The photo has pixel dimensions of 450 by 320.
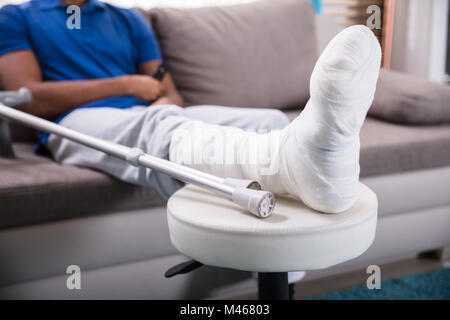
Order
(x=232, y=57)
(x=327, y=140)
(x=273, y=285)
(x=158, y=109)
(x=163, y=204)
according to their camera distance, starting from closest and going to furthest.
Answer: (x=327, y=140)
(x=273, y=285)
(x=158, y=109)
(x=163, y=204)
(x=232, y=57)

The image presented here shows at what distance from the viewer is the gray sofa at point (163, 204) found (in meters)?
1.03

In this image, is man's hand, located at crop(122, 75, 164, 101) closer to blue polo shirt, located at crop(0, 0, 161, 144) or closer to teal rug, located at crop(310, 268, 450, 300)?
blue polo shirt, located at crop(0, 0, 161, 144)

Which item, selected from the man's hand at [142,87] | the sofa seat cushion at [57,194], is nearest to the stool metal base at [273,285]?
the sofa seat cushion at [57,194]

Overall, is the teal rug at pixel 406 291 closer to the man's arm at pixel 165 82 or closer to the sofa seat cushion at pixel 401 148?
the sofa seat cushion at pixel 401 148

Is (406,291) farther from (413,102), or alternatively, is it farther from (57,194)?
(57,194)

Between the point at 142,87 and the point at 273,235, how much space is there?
0.81 meters

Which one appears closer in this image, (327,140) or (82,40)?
(327,140)

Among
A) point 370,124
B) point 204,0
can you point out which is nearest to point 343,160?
point 370,124

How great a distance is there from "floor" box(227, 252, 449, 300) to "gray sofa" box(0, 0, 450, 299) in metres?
0.03

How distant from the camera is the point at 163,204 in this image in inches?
44.9

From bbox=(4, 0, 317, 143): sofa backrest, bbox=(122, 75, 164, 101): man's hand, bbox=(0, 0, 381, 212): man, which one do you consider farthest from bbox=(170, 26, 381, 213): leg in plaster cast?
bbox=(4, 0, 317, 143): sofa backrest

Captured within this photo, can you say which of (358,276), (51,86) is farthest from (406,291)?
(51,86)

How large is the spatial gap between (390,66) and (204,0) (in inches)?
46.6
